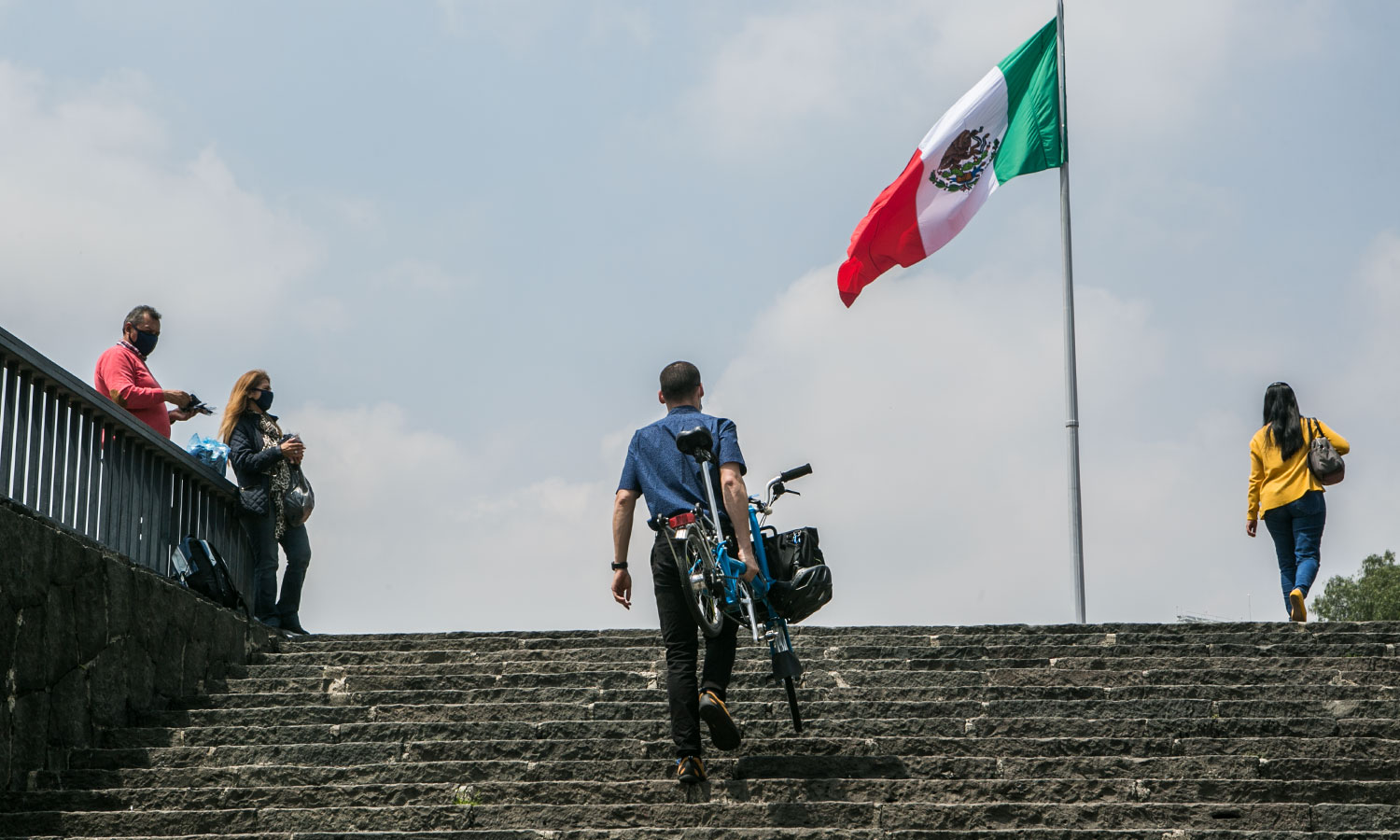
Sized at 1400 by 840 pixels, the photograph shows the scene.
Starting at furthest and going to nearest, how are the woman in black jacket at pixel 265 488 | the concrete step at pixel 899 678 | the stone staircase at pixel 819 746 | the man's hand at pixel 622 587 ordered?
the woman in black jacket at pixel 265 488, the concrete step at pixel 899 678, the man's hand at pixel 622 587, the stone staircase at pixel 819 746

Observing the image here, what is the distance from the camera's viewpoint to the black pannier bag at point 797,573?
6.54 meters

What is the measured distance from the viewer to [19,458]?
7.41 meters

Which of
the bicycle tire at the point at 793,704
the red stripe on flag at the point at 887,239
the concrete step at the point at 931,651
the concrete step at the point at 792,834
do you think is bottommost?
the concrete step at the point at 792,834

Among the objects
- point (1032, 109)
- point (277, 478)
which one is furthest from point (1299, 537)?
point (277, 478)

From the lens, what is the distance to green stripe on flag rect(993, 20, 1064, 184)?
1348cm

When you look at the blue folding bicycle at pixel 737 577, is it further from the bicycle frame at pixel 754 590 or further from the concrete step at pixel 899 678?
the concrete step at pixel 899 678

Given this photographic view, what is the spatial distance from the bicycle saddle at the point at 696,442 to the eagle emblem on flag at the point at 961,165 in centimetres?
749

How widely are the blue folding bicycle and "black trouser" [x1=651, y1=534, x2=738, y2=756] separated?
71 mm

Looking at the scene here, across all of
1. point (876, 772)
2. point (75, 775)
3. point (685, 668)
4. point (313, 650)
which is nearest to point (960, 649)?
point (876, 772)

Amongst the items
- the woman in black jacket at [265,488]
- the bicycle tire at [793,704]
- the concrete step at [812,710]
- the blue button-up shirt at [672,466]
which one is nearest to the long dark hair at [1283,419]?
the concrete step at [812,710]

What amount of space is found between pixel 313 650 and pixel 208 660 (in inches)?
30.9

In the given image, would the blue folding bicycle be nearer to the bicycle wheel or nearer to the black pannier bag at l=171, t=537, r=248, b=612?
the bicycle wheel

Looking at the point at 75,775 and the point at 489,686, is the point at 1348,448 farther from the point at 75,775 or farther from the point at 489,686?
the point at 75,775

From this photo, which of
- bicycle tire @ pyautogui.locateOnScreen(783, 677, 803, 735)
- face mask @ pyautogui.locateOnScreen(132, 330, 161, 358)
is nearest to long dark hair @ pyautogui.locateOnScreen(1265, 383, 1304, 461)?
bicycle tire @ pyautogui.locateOnScreen(783, 677, 803, 735)
